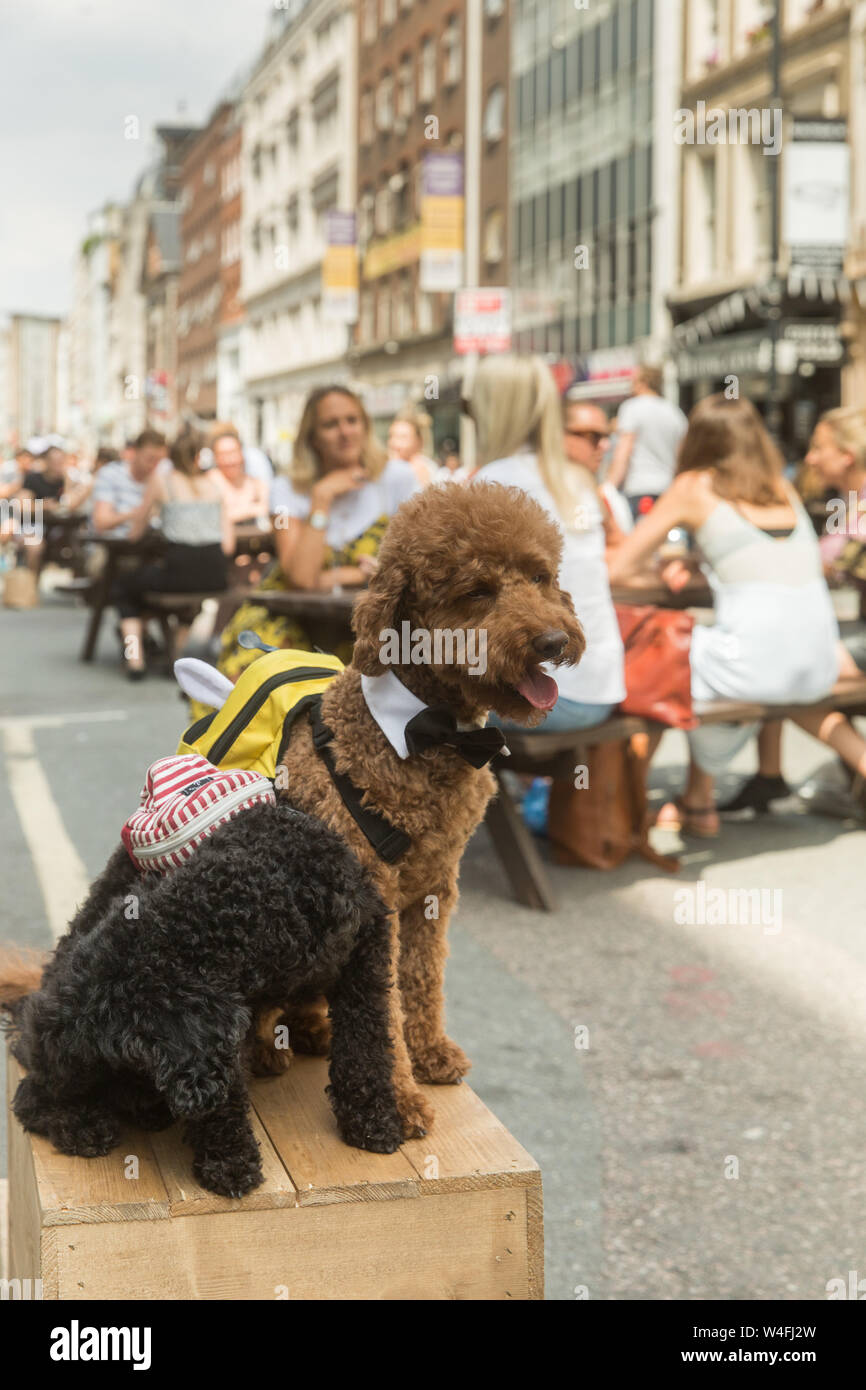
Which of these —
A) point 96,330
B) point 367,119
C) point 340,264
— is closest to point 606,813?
point 340,264

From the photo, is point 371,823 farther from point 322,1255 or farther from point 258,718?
point 322,1255

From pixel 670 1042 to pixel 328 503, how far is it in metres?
2.37

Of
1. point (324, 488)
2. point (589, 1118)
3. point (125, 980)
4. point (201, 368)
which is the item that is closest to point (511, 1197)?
point (125, 980)

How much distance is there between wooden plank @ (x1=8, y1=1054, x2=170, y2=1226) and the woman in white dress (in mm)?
4337

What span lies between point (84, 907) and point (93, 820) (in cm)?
474

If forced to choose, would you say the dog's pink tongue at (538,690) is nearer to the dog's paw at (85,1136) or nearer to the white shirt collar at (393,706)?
the white shirt collar at (393,706)

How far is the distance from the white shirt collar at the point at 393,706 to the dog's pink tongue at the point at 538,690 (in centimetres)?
21

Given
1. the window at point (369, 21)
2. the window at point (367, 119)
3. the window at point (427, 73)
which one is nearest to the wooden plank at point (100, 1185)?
the window at point (427, 73)

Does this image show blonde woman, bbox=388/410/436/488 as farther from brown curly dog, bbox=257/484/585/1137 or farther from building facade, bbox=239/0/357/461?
building facade, bbox=239/0/357/461

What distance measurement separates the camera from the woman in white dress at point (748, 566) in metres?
6.08

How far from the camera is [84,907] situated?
2160 mm

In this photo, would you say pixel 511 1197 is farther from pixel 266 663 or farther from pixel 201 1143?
pixel 266 663

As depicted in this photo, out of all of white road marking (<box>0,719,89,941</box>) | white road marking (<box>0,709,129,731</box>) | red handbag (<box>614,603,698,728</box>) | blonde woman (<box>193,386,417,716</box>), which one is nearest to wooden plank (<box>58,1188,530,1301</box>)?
white road marking (<box>0,719,89,941</box>)
